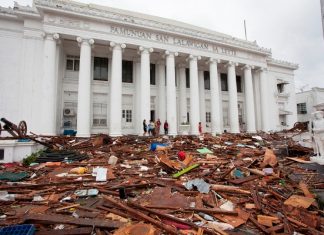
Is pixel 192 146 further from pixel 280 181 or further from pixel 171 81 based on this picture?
pixel 171 81

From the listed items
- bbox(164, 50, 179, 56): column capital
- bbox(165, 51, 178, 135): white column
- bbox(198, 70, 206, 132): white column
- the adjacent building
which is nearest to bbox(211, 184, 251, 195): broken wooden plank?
bbox(165, 51, 178, 135): white column

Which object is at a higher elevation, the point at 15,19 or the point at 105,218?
the point at 15,19

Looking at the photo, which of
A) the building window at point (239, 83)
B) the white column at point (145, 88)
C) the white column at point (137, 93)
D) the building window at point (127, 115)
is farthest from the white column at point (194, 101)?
the building window at point (239, 83)

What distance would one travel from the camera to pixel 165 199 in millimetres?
4539

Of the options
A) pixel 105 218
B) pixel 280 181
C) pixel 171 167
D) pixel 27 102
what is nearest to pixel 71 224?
Answer: pixel 105 218

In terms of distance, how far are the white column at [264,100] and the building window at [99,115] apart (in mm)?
20590

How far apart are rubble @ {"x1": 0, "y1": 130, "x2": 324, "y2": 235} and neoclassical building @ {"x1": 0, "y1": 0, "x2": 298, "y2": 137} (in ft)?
34.2

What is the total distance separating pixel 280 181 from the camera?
19.7ft

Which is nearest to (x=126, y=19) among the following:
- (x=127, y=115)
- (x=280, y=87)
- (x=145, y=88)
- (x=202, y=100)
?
(x=145, y=88)

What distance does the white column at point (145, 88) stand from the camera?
18.7 m

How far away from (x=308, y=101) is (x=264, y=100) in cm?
1959

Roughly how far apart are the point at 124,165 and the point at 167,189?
11.6 feet

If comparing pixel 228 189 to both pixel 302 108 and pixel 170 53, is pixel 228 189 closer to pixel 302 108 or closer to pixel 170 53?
pixel 170 53

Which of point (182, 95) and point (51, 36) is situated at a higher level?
point (51, 36)
